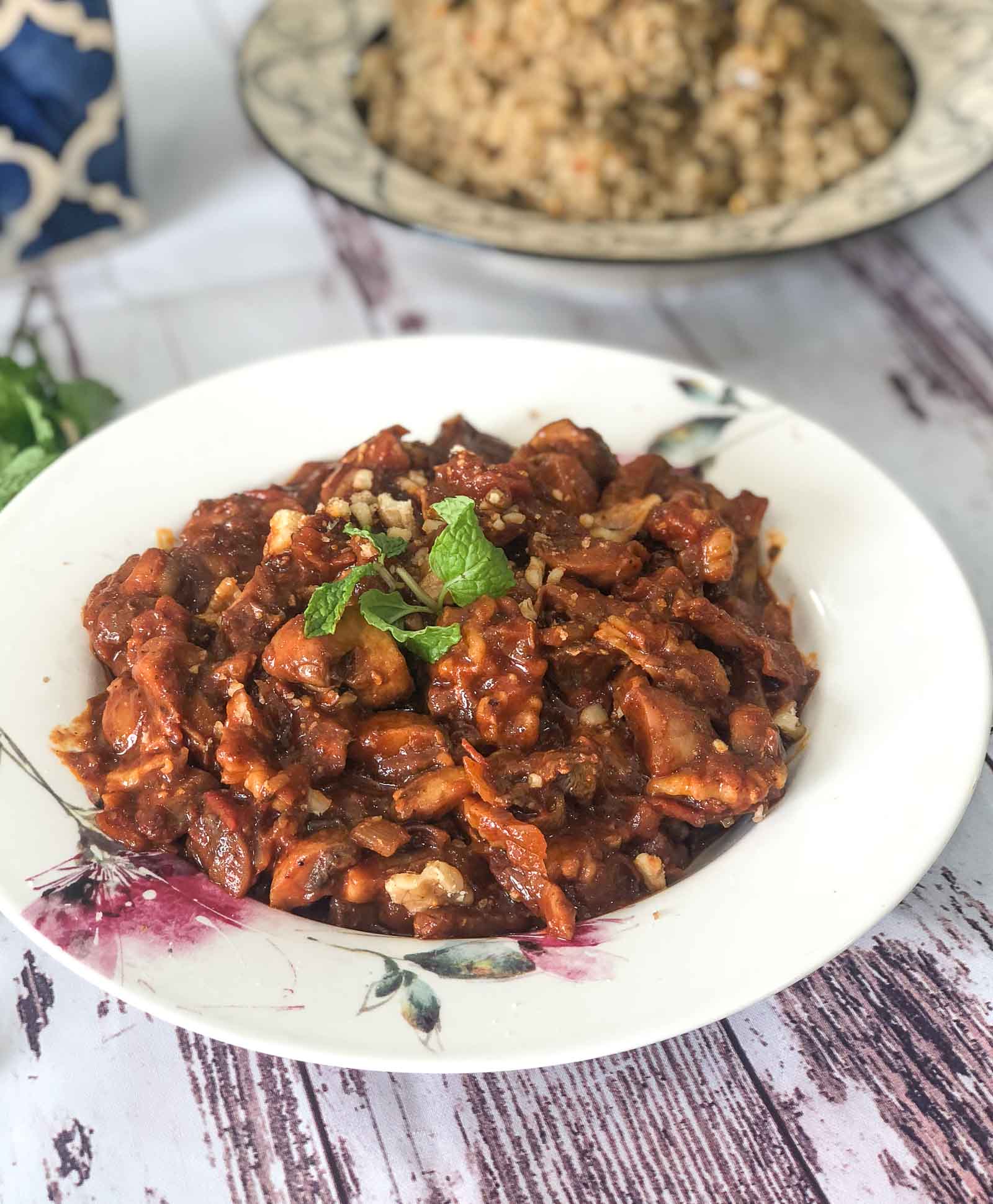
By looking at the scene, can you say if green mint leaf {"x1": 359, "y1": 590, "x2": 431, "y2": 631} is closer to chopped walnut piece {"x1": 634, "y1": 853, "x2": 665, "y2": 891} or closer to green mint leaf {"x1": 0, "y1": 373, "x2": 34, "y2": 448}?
chopped walnut piece {"x1": 634, "y1": 853, "x2": 665, "y2": 891}

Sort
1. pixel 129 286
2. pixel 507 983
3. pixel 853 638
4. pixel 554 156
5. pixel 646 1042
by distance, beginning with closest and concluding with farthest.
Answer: pixel 646 1042, pixel 507 983, pixel 853 638, pixel 554 156, pixel 129 286

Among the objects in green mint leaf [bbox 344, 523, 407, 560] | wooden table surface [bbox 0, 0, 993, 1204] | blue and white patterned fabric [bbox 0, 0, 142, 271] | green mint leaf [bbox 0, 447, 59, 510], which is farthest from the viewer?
blue and white patterned fabric [bbox 0, 0, 142, 271]

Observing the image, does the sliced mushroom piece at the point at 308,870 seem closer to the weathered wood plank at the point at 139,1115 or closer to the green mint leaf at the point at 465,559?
the weathered wood plank at the point at 139,1115

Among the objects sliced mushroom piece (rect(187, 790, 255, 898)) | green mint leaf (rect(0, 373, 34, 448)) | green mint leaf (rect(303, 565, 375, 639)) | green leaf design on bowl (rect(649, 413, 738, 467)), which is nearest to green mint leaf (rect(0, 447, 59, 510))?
green mint leaf (rect(0, 373, 34, 448))

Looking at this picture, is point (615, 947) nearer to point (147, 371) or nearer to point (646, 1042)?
point (646, 1042)

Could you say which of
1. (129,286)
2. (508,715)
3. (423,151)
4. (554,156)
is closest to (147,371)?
(129,286)
